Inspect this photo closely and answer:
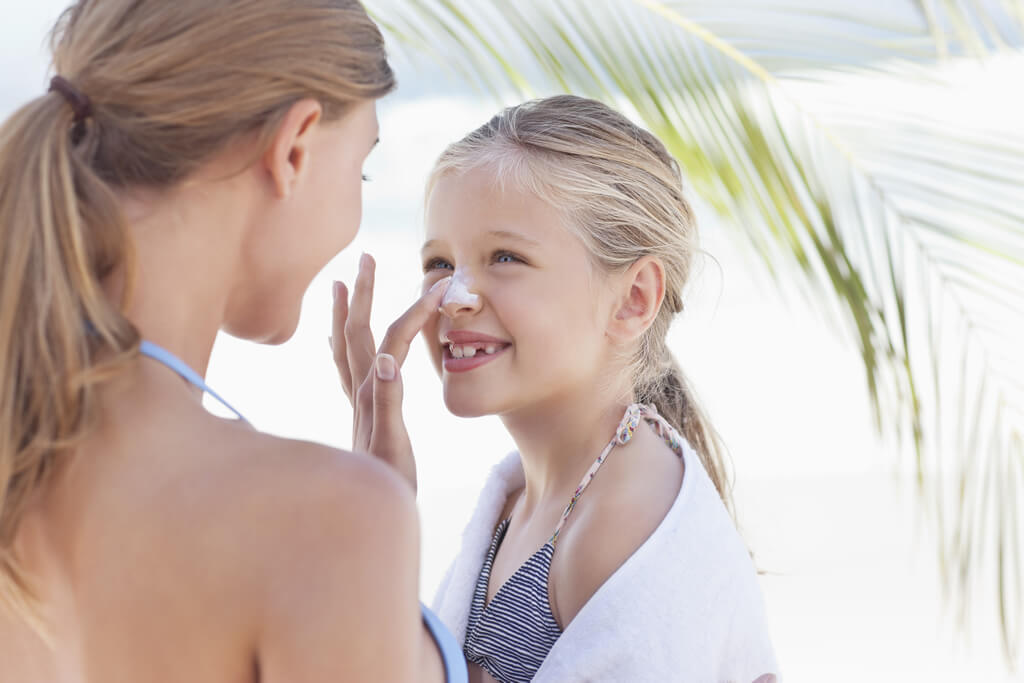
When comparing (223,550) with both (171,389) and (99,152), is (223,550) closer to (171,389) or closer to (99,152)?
(171,389)

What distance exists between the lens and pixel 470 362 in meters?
1.80

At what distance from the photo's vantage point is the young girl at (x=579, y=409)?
5.13 feet

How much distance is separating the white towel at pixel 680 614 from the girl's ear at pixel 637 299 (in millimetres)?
257

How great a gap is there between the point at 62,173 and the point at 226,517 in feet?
1.18

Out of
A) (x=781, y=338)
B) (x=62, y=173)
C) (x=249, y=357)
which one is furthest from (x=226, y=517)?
(x=781, y=338)

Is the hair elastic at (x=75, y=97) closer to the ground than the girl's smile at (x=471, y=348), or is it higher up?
higher up

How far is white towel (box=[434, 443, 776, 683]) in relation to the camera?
1.50 metres

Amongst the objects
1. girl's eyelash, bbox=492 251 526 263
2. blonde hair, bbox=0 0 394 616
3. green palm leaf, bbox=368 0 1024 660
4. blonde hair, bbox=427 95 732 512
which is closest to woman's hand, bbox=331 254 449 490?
girl's eyelash, bbox=492 251 526 263

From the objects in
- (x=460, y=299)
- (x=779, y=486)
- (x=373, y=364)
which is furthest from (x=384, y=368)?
(x=779, y=486)

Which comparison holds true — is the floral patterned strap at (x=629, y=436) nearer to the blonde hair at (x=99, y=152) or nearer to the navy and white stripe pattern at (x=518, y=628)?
the navy and white stripe pattern at (x=518, y=628)

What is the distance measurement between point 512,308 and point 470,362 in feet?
0.39

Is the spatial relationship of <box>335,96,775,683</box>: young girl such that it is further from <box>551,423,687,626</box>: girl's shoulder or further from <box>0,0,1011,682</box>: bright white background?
<box>0,0,1011,682</box>: bright white background

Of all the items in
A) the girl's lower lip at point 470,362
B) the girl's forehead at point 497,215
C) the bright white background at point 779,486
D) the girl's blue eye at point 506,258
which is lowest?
the bright white background at point 779,486

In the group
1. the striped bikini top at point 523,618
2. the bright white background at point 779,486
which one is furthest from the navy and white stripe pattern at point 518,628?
the bright white background at point 779,486
